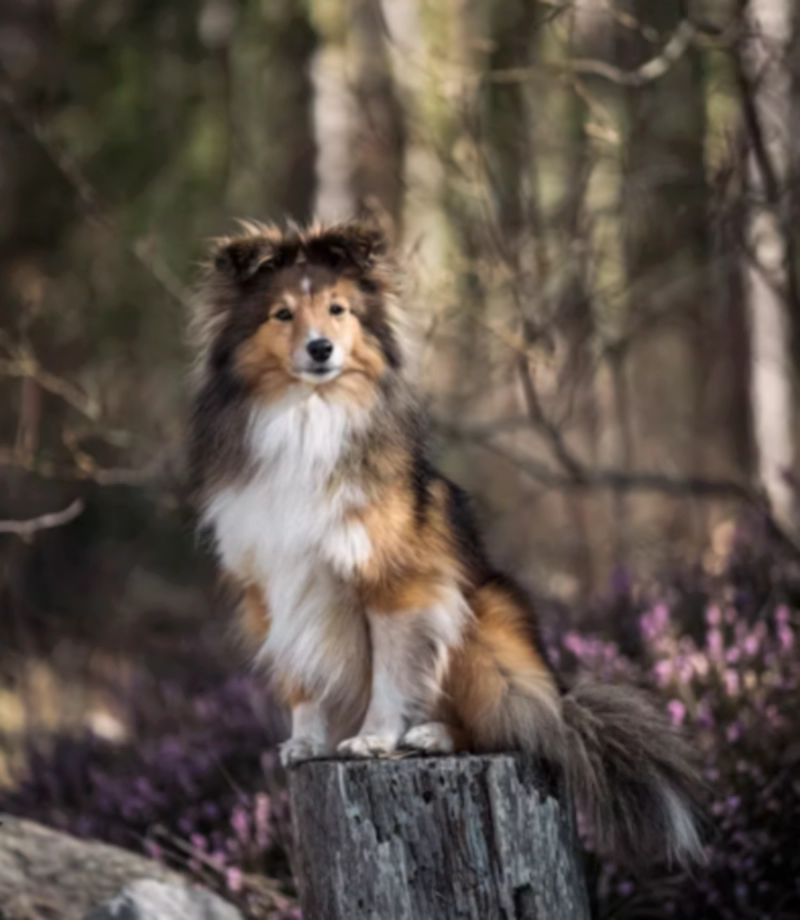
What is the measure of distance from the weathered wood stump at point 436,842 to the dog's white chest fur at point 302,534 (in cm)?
42

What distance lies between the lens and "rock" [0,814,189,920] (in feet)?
16.5

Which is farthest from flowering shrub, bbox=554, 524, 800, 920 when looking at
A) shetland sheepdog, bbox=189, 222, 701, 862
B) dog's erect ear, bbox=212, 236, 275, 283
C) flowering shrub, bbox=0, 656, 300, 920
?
dog's erect ear, bbox=212, 236, 275, 283

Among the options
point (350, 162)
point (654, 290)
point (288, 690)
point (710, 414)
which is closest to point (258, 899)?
point (288, 690)

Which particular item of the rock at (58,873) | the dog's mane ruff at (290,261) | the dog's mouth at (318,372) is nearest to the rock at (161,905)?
the rock at (58,873)

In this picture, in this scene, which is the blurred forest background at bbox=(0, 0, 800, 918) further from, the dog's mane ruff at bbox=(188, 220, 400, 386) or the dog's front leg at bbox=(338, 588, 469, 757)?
the dog's front leg at bbox=(338, 588, 469, 757)

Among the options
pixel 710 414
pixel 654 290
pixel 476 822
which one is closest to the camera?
pixel 476 822

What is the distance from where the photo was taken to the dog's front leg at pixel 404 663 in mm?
4035

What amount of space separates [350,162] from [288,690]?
24.3 ft

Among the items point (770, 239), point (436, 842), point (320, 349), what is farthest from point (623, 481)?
point (436, 842)

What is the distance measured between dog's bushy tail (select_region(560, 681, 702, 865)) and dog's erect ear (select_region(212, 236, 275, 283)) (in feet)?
5.34

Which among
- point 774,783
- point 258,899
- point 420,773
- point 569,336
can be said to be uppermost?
point 569,336

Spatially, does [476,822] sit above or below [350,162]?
below

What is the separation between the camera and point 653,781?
13.4ft

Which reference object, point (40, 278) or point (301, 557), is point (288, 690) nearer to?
point (301, 557)
